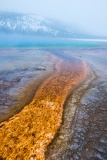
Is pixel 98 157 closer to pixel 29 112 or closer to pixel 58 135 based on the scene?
pixel 58 135

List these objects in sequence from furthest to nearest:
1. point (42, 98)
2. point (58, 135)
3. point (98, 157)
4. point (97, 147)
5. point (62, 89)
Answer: point (62, 89)
point (42, 98)
point (58, 135)
point (97, 147)
point (98, 157)

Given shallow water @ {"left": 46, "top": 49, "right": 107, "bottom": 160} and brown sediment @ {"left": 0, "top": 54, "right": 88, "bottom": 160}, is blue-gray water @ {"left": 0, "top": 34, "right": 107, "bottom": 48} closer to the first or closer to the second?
brown sediment @ {"left": 0, "top": 54, "right": 88, "bottom": 160}

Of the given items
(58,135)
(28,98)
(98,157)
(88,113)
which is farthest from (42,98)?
(98,157)

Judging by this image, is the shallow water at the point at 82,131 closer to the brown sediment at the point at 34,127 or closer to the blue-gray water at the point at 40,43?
the brown sediment at the point at 34,127

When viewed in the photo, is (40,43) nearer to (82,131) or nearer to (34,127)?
(34,127)

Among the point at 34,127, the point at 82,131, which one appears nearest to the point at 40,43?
the point at 34,127

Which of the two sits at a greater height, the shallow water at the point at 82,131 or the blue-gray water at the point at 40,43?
the blue-gray water at the point at 40,43

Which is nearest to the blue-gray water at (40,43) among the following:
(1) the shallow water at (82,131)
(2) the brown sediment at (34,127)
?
(2) the brown sediment at (34,127)
